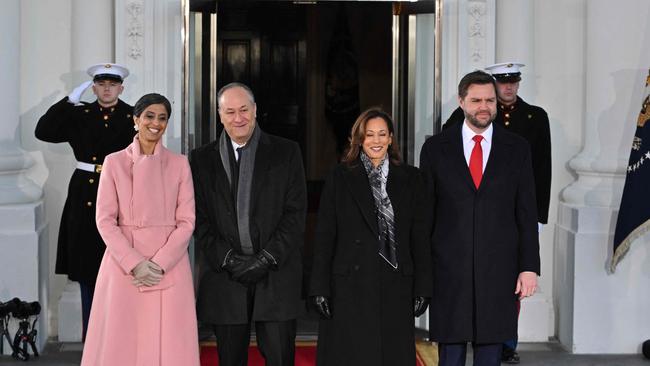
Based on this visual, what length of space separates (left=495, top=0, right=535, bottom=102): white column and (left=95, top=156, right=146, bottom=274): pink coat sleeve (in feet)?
11.5

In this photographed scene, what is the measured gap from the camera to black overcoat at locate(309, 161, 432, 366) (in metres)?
5.15

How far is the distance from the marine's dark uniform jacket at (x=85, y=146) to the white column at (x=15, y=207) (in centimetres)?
41

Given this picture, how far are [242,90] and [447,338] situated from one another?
4.76 feet

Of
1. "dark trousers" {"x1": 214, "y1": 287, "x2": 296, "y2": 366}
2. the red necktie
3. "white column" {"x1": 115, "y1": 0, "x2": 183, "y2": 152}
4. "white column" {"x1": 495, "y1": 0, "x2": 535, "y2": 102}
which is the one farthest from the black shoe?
"white column" {"x1": 115, "y1": 0, "x2": 183, "y2": 152}

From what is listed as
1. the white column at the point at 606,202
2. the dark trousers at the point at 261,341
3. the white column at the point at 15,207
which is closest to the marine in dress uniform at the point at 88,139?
the white column at the point at 15,207

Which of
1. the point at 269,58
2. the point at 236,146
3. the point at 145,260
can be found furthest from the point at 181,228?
the point at 269,58

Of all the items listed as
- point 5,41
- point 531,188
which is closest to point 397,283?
point 531,188

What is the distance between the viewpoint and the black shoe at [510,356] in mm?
7172

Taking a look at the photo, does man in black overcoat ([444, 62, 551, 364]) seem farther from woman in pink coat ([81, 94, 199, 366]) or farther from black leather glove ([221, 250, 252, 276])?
woman in pink coat ([81, 94, 199, 366])

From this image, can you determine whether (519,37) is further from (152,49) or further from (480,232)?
(480,232)

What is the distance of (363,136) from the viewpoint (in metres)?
5.16

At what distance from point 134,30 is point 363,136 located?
3047 millimetres

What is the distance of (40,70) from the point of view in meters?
7.82

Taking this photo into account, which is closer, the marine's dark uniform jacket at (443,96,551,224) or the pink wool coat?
the pink wool coat
